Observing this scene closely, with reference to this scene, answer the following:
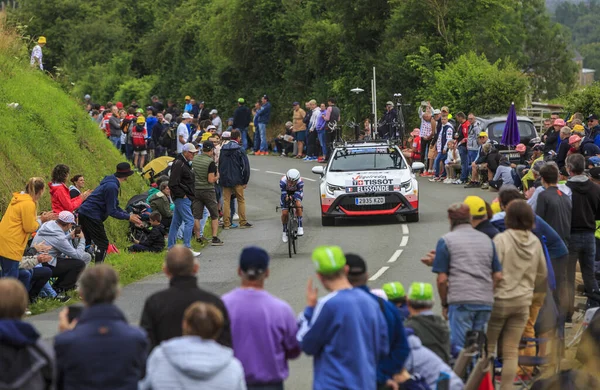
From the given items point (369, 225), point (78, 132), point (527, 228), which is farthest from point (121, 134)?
point (527, 228)

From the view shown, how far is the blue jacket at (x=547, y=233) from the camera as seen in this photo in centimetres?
1155

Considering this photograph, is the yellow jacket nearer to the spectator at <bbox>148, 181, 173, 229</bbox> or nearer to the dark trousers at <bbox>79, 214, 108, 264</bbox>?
the dark trousers at <bbox>79, 214, 108, 264</bbox>

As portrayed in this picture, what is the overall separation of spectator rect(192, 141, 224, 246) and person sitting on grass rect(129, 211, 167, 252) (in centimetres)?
104

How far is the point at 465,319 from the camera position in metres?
10.0

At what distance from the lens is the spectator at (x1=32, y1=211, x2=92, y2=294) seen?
54.7 ft

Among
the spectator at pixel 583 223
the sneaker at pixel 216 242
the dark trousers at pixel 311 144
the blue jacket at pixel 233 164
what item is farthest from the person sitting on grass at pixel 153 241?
the dark trousers at pixel 311 144

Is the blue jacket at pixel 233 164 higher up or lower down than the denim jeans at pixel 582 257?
higher up

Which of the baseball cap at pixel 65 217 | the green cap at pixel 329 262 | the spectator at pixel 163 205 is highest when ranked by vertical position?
the green cap at pixel 329 262

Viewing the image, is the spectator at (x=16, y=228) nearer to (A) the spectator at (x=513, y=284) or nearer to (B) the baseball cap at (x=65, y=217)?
(B) the baseball cap at (x=65, y=217)

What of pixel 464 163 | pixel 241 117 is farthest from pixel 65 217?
pixel 241 117

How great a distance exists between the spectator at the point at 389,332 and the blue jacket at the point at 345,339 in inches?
8.0

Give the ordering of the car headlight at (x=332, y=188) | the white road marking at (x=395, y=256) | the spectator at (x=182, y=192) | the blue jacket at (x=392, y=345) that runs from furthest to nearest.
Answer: the car headlight at (x=332, y=188) → the spectator at (x=182, y=192) → the white road marking at (x=395, y=256) → the blue jacket at (x=392, y=345)

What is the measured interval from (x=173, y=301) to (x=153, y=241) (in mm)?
13642

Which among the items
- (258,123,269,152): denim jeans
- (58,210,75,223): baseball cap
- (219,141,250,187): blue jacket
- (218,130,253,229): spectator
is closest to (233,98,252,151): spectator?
(258,123,269,152): denim jeans
